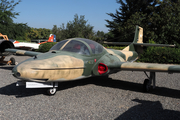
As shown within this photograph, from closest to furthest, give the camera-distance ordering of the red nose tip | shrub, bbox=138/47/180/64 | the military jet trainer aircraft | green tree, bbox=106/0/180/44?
the military jet trainer aircraft < the red nose tip < shrub, bbox=138/47/180/64 < green tree, bbox=106/0/180/44

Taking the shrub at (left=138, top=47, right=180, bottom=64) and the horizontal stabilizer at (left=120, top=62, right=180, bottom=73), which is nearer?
the horizontal stabilizer at (left=120, top=62, right=180, bottom=73)

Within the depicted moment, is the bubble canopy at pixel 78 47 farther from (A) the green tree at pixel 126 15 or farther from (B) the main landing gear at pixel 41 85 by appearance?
(A) the green tree at pixel 126 15

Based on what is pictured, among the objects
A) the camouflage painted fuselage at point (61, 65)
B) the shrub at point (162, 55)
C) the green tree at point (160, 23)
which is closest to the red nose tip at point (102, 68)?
the camouflage painted fuselage at point (61, 65)

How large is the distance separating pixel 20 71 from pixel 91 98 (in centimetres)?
233

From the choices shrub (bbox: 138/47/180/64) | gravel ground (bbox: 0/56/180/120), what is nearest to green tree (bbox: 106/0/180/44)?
shrub (bbox: 138/47/180/64)

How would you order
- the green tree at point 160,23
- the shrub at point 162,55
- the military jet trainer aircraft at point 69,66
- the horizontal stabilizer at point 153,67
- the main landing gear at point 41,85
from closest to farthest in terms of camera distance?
1. the military jet trainer aircraft at point 69,66
2. the main landing gear at point 41,85
3. the horizontal stabilizer at point 153,67
4. the shrub at point 162,55
5. the green tree at point 160,23

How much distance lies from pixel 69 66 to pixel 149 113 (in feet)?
8.62

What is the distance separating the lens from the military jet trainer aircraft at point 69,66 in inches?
155

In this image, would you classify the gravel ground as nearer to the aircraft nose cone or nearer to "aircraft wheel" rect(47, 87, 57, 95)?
"aircraft wheel" rect(47, 87, 57, 95)

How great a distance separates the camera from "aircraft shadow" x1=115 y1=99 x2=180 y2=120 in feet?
11.5

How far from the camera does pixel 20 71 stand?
12.4 feet

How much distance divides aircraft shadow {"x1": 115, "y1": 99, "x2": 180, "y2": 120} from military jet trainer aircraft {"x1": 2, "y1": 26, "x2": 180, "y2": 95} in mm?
1409

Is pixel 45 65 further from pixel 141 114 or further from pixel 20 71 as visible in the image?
pixel 141 114

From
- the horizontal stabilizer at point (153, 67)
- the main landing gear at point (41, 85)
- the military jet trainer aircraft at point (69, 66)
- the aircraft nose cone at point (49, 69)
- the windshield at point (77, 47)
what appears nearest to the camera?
the aircraft nose cone at point (49, 69)
